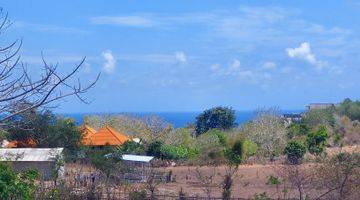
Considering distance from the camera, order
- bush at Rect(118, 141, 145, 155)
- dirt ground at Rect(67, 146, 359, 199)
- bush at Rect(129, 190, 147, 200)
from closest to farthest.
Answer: bush at Rect(129, 190, 147, 200) < dirt ground at Rect(67, 146, 359, 199) < bush at Rect(118, 141, 145, 155)

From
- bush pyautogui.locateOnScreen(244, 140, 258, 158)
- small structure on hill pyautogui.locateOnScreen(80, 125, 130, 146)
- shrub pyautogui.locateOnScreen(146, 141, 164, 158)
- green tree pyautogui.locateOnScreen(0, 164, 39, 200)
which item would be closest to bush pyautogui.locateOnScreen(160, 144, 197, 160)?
shrub pyautogui.locateOnScreen(146, 141, 164, 158)

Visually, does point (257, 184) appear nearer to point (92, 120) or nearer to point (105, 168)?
point (105, 168)

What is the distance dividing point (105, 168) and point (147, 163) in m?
7.53

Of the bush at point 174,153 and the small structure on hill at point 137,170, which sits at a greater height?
the bush at point 174,153

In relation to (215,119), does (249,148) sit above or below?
below

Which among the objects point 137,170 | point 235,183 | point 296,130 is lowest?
point 235,183

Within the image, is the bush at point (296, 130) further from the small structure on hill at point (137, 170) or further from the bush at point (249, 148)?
the small structure on hill at point (137, 170)

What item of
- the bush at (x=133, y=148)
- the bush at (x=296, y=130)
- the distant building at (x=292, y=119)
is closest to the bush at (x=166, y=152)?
the bush at (x=133, y=148)

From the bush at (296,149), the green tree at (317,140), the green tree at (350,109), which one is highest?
the green tree at (350,109)

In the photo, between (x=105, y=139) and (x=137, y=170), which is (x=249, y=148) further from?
(x=137, y=170)

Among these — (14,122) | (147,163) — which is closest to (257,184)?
(147,163)

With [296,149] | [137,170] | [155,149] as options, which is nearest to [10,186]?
[137,170]

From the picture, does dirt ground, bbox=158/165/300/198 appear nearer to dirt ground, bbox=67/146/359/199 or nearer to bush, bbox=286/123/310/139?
dirt ground, bbox=67/146/359/199

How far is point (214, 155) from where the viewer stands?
34.6m
